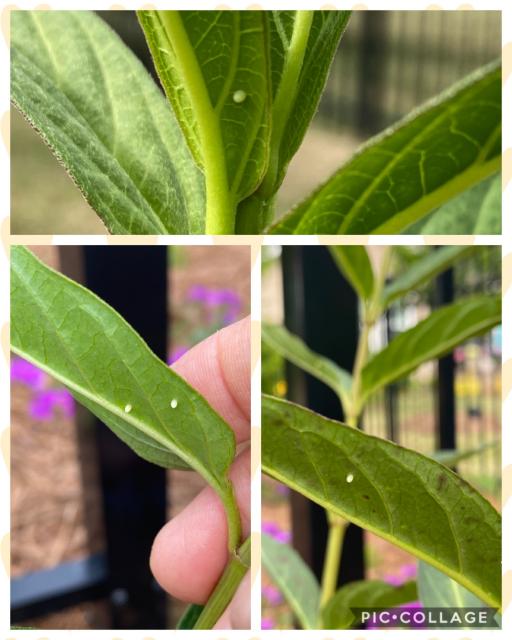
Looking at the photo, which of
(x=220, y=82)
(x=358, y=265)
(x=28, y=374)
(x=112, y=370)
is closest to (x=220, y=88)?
(x=220, y=82)

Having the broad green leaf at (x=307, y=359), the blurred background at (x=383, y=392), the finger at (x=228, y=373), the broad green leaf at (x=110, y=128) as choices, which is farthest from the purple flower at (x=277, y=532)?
the broad green leaf at (x=110, y=128)

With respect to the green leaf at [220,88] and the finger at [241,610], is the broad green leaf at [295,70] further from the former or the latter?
the finger at [241,610]

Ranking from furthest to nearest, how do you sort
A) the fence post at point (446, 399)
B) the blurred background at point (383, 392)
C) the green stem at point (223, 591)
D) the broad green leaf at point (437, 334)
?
the fence post at point (446, 399) → the blurred background at point (383, 392) → the broad green leaf at point (437, 334) → the green stem at point (223, 591)

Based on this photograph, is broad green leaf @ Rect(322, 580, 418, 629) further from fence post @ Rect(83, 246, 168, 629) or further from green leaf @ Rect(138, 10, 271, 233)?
green leaf @ Rect(138, 10, 271, 233)

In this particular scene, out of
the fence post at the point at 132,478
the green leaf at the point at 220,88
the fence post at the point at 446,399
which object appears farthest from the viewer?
the fence post at the point at 446,399

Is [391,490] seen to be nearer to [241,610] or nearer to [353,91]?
[241,610]

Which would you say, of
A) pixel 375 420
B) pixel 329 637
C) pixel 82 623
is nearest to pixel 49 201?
pixel 329 637

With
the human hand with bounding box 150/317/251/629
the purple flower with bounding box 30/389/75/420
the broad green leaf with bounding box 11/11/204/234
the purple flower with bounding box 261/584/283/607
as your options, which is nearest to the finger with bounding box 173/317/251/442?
the human hand with bounding box 150/317/251/629
